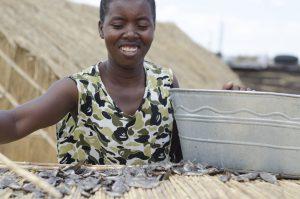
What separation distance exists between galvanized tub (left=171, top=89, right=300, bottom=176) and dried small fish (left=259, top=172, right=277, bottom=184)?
2.0 inches

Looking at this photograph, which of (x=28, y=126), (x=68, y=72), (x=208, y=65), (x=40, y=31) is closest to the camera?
(x=28, y=126)

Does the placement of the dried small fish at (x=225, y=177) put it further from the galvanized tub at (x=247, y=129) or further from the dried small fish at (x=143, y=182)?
the dried small fish at (x=143, y=182)

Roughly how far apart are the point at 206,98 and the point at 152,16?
0.49 meters

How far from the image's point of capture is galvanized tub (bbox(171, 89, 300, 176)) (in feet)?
5.94

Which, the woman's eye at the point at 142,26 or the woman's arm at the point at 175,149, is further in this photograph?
the woman's arm at the point at 175,149

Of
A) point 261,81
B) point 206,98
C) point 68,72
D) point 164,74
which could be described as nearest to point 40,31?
point 68,72

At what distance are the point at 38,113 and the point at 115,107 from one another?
12.0 inches

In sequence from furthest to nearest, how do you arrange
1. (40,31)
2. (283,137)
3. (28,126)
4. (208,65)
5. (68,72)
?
(208,65), (40,31), (68,72), (28,126), (283,137)

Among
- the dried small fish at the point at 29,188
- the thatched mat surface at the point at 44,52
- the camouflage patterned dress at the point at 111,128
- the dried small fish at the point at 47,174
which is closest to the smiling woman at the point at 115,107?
the camouflage patterned dress at the point at 111,128

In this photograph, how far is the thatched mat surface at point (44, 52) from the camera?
17.5 ft

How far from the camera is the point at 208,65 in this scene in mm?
10898

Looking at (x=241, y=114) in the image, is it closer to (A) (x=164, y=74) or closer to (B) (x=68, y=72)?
(A) (x=164, y=74)

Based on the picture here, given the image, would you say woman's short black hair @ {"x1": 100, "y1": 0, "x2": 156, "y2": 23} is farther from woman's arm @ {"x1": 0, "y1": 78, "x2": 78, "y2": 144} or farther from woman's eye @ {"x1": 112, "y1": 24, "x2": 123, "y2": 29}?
woman's arm @ {"x1": 0, "y1": 78, "x2": 78, "y2": 144}

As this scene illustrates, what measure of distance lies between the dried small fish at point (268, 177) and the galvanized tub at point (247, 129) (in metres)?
0.05
